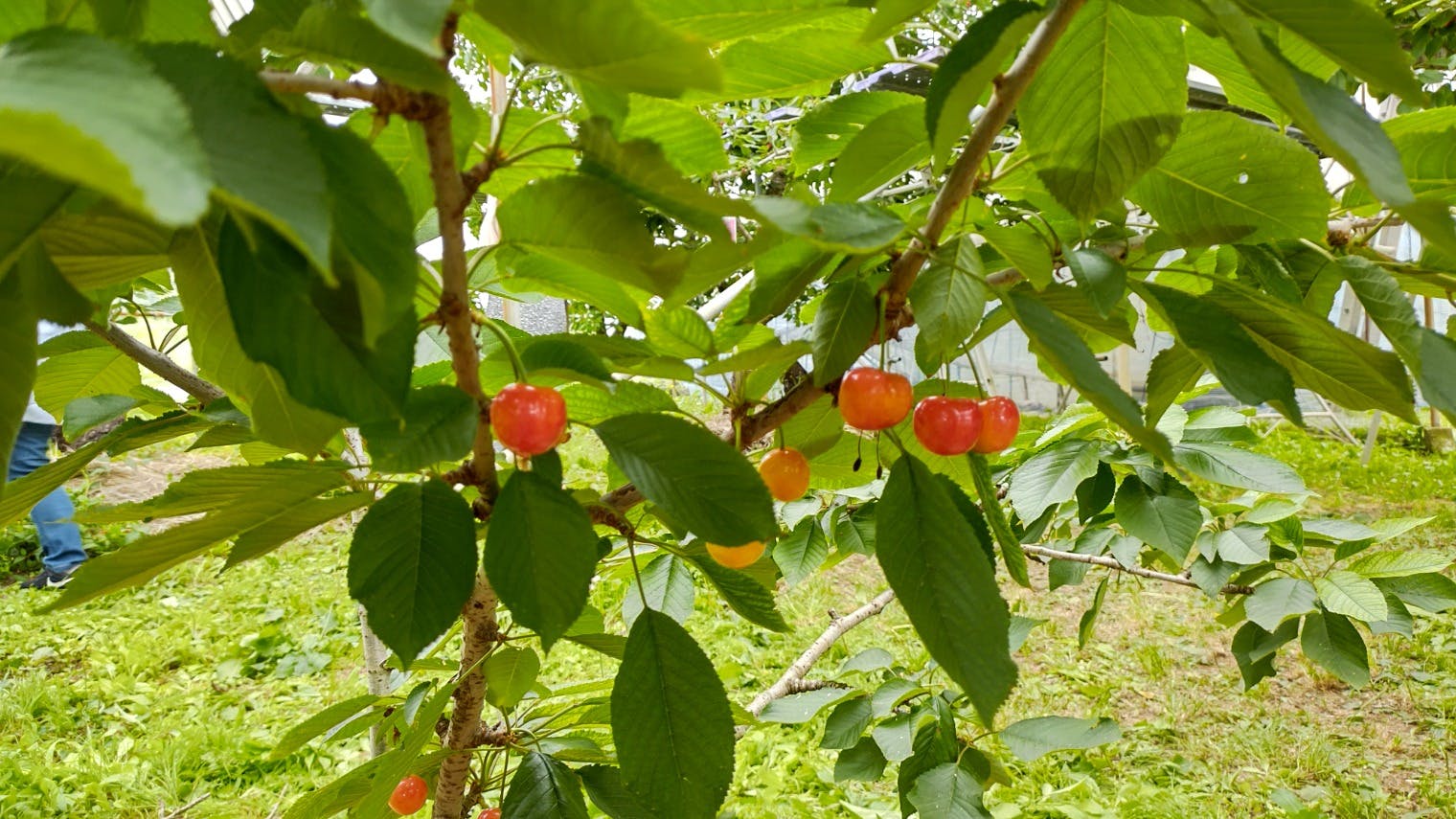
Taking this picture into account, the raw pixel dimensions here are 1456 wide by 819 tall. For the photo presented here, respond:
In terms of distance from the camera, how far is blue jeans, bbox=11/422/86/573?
2652 millimetres

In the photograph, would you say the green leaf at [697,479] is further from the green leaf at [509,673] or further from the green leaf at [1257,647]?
the green leaf at [1257,647]

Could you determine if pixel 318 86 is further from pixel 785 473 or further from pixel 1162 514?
pixel 1162 514

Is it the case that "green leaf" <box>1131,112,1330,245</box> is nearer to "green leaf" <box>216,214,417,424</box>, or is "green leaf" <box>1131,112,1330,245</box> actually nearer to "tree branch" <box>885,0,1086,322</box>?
"tree branch" <box>885,0,1086,322</box>

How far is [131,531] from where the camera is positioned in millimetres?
3420

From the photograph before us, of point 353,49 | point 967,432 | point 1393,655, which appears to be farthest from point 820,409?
point 1393,655

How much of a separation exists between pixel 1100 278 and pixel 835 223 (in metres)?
0.15

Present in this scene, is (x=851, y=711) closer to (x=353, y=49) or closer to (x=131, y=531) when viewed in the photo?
(x=353, y=49)

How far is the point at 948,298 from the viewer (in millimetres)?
365

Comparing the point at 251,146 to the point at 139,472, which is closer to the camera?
the point at 251,146

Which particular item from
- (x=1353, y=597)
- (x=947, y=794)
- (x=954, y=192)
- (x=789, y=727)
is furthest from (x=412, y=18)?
(x=789, y=727)

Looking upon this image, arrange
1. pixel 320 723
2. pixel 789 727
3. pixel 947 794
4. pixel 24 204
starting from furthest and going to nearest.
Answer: pixel 789 727 < pixel 947 794 < pixel 320 723 < pixel 24 204

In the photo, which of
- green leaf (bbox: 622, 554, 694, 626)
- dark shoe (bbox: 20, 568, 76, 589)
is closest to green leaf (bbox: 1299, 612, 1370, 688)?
green leaf (bbox: 622, 554, 694, 626)

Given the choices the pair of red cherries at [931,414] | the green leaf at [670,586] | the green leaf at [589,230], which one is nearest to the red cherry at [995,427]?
the pair of red cherries at [931,414]

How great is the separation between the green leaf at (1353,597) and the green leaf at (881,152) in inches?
36.6
